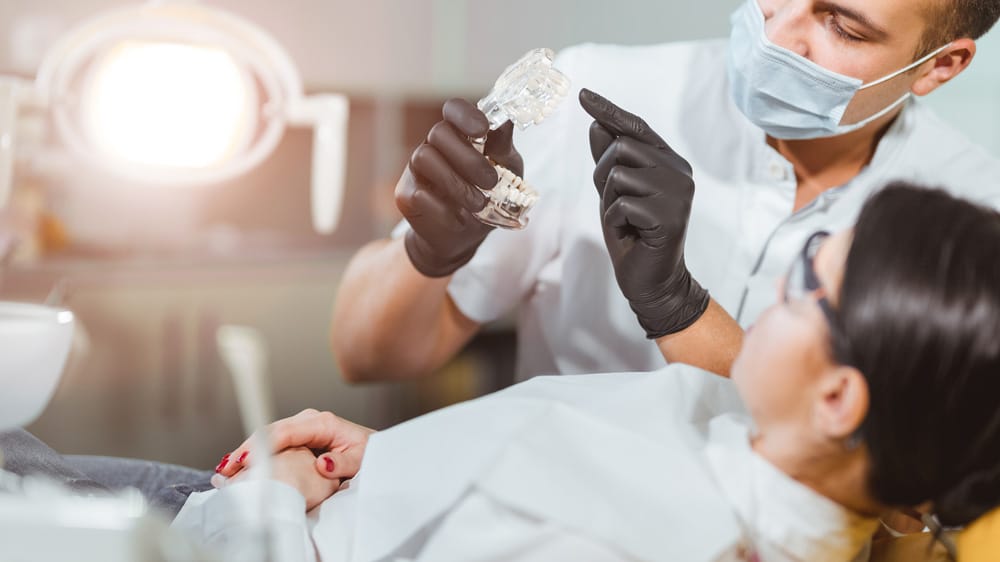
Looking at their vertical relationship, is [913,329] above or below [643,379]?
above

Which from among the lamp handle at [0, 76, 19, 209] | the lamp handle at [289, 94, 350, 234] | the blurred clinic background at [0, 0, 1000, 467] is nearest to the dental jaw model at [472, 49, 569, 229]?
the lamp handle at [289, 94, 350, 234]

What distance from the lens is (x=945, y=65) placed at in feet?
4.52

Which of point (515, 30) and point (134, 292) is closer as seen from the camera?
point (134, 292)

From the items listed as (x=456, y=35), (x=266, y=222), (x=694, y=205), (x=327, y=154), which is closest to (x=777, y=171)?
(x=694, y=205)

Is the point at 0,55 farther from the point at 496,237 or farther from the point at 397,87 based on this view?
the point at 496,237

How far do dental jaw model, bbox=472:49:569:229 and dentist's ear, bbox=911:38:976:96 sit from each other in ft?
2.06

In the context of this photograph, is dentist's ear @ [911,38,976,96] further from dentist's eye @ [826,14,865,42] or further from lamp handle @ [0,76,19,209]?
lamp handle @ [0,76,19,209]

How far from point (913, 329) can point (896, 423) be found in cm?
9

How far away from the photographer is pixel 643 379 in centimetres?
109

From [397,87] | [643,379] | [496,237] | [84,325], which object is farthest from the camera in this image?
[397,87]

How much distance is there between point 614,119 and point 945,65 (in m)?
0.62

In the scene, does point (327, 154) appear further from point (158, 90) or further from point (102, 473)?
point (102, 473)

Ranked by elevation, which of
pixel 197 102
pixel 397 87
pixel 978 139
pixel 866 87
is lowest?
pixel 978 139

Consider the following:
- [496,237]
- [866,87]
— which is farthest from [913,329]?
[496,237]
